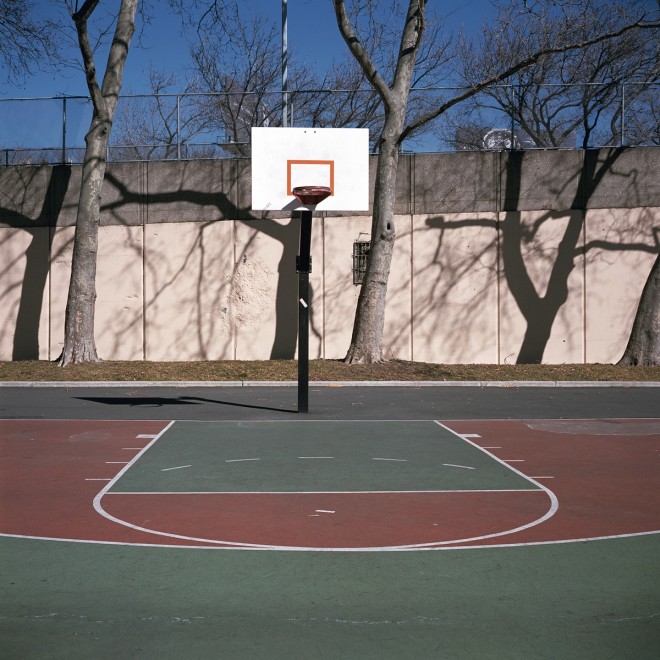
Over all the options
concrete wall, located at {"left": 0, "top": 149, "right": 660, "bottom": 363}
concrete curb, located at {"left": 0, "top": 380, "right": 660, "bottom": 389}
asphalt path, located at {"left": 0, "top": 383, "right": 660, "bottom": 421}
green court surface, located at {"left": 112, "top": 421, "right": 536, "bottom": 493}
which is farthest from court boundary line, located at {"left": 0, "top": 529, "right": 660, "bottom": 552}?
concrete wall, located at {"left": 0, "top": 149, "right": 660, "bottom": 363}

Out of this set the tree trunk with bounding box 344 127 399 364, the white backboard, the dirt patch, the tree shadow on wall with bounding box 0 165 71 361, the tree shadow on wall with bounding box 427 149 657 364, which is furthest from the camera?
the tree shadow on wall with bounding box 0 165 71 361

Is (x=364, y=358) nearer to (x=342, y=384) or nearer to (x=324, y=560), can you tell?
(x=342, y=384)

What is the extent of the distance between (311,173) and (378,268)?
17.3ft

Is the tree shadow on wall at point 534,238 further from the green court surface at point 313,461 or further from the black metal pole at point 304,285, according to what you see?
the green court surface at point 313,461

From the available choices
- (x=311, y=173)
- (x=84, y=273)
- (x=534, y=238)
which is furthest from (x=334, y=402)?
(x=534, y=238)

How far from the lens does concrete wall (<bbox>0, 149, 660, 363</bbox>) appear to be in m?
24.2

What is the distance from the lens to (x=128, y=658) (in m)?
4.48

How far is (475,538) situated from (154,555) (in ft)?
7.70

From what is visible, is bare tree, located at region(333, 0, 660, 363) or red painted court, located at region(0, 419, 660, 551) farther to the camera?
bare tree, located at region(333, 0, 660, 363)

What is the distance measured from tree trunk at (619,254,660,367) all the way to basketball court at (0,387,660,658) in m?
9.30

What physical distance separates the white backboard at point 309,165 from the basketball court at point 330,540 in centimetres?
505

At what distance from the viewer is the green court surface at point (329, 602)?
464 centimetres

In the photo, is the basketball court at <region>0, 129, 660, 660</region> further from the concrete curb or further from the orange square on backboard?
the concrete curb

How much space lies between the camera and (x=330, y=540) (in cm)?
686
